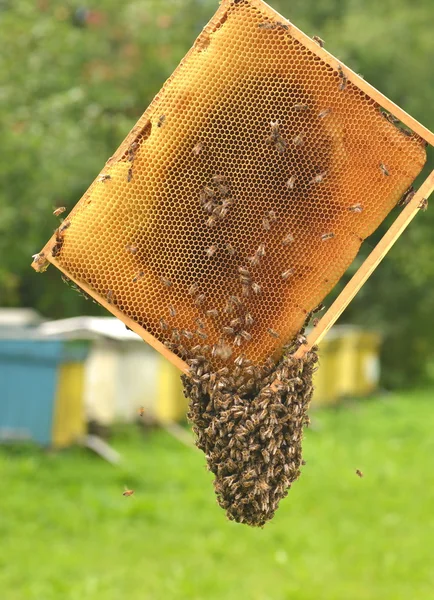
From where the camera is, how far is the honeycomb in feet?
10.6

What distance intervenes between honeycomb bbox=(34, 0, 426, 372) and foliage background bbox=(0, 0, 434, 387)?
7037mm

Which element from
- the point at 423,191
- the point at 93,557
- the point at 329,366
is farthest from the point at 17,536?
the point at 329,366

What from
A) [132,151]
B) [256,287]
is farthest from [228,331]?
[132,151]

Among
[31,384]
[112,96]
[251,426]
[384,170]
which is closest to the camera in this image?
[251,426]

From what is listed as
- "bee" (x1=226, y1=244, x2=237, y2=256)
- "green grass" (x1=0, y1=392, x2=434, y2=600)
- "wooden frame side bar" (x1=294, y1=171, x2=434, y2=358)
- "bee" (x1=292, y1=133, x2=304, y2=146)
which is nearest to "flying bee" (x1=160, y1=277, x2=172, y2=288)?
"bee" (x1=226, y1=244, x2=237, y2=256)

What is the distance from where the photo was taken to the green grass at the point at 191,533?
28.2 feet

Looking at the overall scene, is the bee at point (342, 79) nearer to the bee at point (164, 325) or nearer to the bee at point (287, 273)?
the bee at point (287, 273)

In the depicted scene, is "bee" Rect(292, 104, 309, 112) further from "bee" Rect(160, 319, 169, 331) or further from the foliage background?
the foliage background

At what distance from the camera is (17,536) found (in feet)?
31.6

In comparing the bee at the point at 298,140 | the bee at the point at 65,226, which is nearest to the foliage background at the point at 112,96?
the bee at the point at 65,226

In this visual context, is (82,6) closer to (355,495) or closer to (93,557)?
(355,495)

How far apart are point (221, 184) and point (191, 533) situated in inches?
293

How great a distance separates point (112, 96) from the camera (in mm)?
16844

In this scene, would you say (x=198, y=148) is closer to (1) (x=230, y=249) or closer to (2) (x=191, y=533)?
(1) (x=230, y=249)
